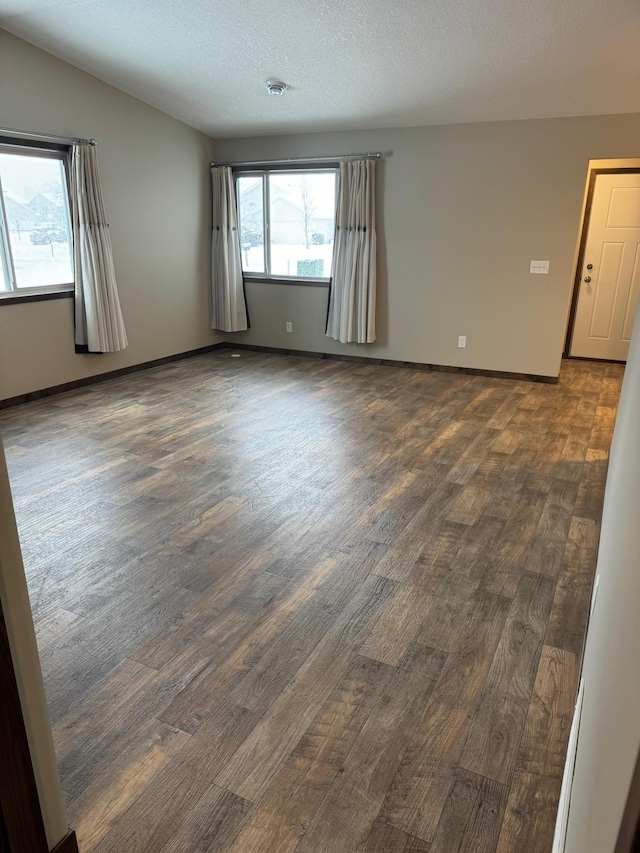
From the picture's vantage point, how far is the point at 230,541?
111 inches

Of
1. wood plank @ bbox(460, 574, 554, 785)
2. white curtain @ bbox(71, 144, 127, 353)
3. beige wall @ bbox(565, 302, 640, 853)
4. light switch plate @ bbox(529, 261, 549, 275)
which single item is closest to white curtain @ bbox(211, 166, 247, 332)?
white curtain @ bbox(71, 144, 127, 353)

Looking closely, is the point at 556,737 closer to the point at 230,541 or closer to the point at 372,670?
the point at 372,670

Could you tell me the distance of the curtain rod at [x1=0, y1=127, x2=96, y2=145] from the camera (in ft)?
14.6

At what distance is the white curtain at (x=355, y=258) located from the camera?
5.99m

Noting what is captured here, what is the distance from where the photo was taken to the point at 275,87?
16.3 ft

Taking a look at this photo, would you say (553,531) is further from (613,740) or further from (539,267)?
(539,267)

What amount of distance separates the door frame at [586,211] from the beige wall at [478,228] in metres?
0.72

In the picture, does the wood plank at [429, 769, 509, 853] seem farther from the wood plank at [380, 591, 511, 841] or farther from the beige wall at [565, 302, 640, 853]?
the beige wall at [565, 302, 640, 853]

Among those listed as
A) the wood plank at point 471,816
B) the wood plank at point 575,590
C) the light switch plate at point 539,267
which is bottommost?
the wood plank at point 471,816

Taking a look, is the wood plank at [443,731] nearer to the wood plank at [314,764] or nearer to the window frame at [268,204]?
the wood plank at [314,764]

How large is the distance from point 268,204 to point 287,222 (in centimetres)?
31

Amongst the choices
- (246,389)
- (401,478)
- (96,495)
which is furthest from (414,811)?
(246,389)

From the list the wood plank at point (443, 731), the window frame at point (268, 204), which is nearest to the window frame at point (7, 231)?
the window frame at point (268, 204)

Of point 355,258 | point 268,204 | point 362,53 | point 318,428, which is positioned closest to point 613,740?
point 318,428
